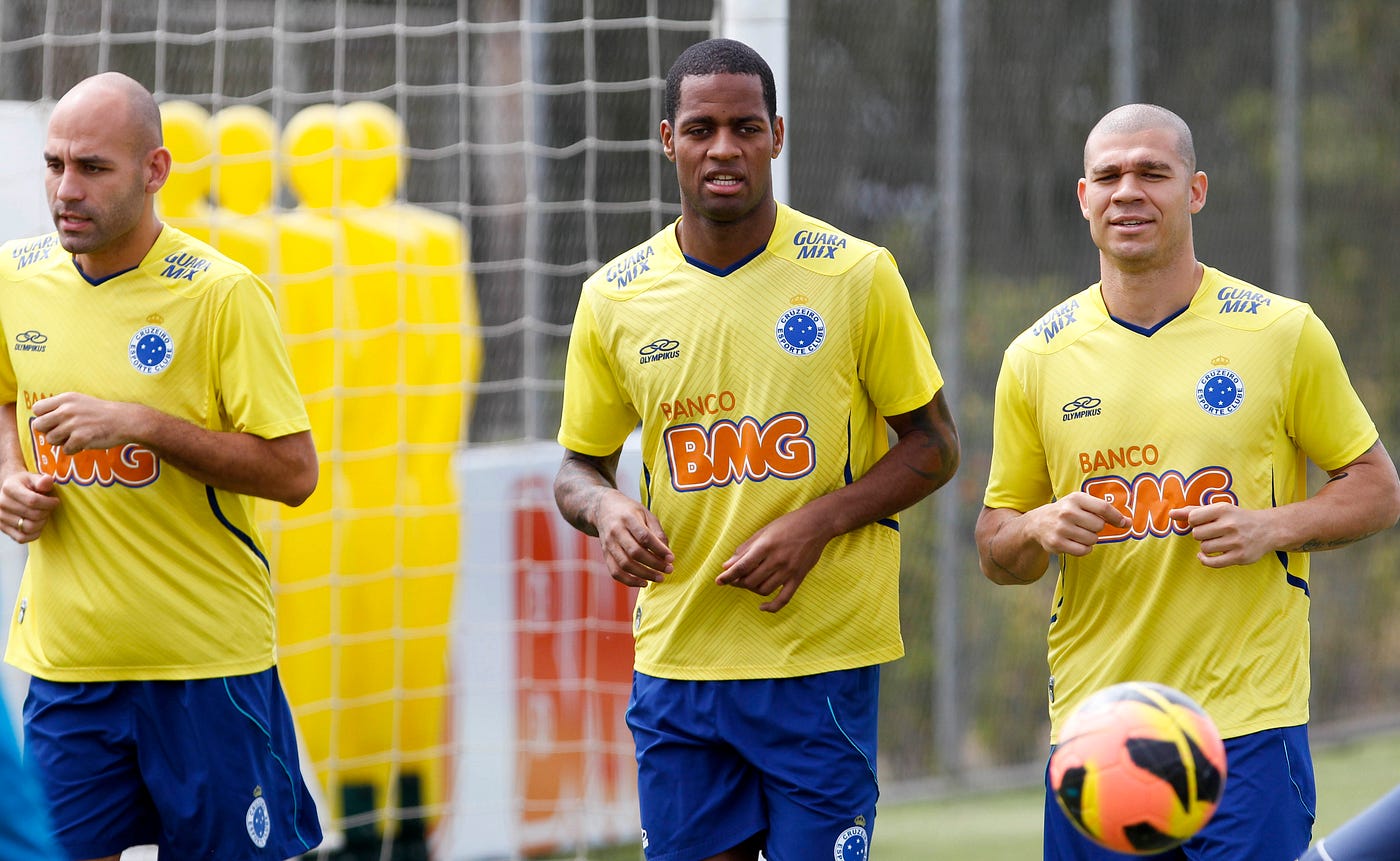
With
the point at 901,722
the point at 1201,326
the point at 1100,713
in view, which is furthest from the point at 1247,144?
the point at 1100,713

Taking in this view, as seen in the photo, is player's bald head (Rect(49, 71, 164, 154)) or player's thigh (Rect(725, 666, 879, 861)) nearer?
player's thigh (Rect(725, 666, 879, 861))

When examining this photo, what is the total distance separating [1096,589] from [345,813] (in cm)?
338

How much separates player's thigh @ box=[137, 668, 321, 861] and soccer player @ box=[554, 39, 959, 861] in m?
0.92

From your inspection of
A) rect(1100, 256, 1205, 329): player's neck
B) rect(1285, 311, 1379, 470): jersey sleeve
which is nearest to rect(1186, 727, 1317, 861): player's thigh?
rect(1285, 311, 1379, 470): jersey sleeve

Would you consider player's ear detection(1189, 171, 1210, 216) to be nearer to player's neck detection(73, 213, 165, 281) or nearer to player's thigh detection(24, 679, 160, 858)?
player's neck detection(73, 213, 165, 281)

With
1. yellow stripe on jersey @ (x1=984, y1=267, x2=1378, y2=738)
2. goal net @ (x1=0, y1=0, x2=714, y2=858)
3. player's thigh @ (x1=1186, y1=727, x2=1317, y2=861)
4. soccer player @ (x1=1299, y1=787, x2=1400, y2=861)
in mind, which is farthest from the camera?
goal net @ (x1=0, y1=0, x2=714, y2=858)

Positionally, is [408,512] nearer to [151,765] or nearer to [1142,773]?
[151,765]

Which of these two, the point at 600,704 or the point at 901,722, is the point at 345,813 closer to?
the point at 600,704

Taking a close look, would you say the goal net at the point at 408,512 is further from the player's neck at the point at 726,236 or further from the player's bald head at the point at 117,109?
the player's neck at the point at 726,236

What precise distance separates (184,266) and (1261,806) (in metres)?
2.64

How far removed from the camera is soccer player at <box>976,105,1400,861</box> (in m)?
3.40

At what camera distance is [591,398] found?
12.5ft

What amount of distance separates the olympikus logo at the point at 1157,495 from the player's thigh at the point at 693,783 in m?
Result: 0.91

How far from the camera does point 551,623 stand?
6.27 m
